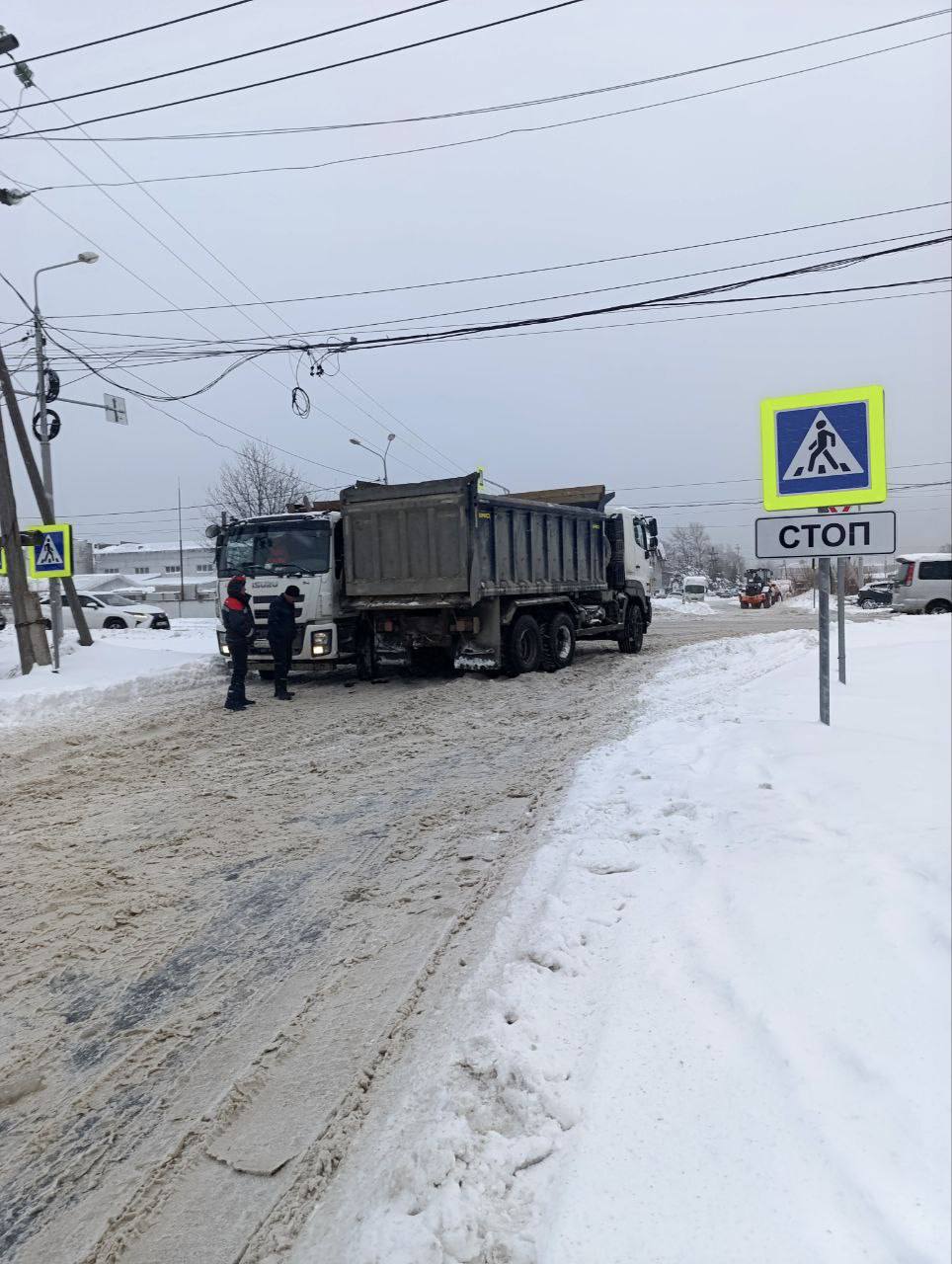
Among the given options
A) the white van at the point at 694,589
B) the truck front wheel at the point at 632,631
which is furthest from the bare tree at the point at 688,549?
the truck front wheel at the point at 632,631

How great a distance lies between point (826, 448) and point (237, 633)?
8241 mm

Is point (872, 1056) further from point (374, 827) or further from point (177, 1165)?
point (374, 827)

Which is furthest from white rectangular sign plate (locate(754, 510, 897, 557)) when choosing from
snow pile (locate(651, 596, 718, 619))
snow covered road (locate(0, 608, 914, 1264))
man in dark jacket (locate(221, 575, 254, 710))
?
snow pile (locate(651, 596, 718, 619))

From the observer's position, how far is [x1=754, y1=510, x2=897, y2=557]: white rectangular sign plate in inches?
232

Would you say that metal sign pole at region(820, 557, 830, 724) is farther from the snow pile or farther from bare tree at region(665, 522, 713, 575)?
bare tree at region(665, 522, 713, 575)

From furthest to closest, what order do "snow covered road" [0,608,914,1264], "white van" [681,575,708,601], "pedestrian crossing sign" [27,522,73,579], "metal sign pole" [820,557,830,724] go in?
"white van" [681,575,708,601]
"pedestrian crossing sign" [27,522,73,579]
"metal sign pole" [820,557,830,724]
"snow covered road" [0,608,914,1264]

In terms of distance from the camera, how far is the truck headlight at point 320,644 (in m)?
13.2

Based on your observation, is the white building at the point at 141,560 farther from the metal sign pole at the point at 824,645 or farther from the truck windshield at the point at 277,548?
the metal sign pole at the point at 824,645

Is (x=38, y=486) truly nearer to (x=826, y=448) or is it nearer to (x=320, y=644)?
(x=320, y=644)

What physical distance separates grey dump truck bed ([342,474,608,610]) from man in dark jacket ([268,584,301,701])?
4.14 ft

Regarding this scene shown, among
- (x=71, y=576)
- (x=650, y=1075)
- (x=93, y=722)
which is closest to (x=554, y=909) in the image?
(x=650, y=1075)

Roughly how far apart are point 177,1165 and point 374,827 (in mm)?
3441

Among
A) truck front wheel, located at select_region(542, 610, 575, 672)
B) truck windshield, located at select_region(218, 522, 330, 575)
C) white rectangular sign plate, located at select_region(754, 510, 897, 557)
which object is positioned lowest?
truck front wheel, located at select_region(542, 610, 575, 672)

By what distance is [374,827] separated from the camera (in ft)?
20.1
